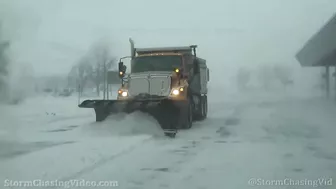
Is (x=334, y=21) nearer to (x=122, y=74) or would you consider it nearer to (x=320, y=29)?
(x=320, y=29)

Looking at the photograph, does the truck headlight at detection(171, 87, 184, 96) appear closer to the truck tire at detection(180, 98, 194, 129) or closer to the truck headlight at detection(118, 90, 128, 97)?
the truck tire at detection(180, 98, 194, 129)

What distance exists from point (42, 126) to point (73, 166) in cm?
987

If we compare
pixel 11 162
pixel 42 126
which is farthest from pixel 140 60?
pixel 11 162

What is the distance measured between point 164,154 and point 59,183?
12.2ft

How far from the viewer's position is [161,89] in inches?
647

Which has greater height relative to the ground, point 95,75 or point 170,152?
point 95,75

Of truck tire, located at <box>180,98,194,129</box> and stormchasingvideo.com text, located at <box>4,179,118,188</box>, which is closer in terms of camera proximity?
stormchasingvideo.com text, located at <box>4,179,118,188</box>

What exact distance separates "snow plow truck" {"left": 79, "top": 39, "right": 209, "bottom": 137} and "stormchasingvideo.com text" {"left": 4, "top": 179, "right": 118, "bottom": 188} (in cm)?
683

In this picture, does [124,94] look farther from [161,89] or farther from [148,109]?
[148,109]

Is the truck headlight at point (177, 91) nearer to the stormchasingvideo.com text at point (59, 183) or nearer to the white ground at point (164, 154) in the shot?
the white ground at point (164, 154)

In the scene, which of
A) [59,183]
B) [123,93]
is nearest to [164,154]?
[59,183]

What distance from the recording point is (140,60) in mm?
17844

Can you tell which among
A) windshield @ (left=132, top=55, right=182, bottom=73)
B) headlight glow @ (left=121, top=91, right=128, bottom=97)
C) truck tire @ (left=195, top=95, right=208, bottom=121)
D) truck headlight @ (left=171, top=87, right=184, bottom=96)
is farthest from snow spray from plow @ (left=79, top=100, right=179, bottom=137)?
truck tire @ (left=195, top=95, right=208, bottom=121)

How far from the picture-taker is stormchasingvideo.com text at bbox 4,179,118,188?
7.59 m
